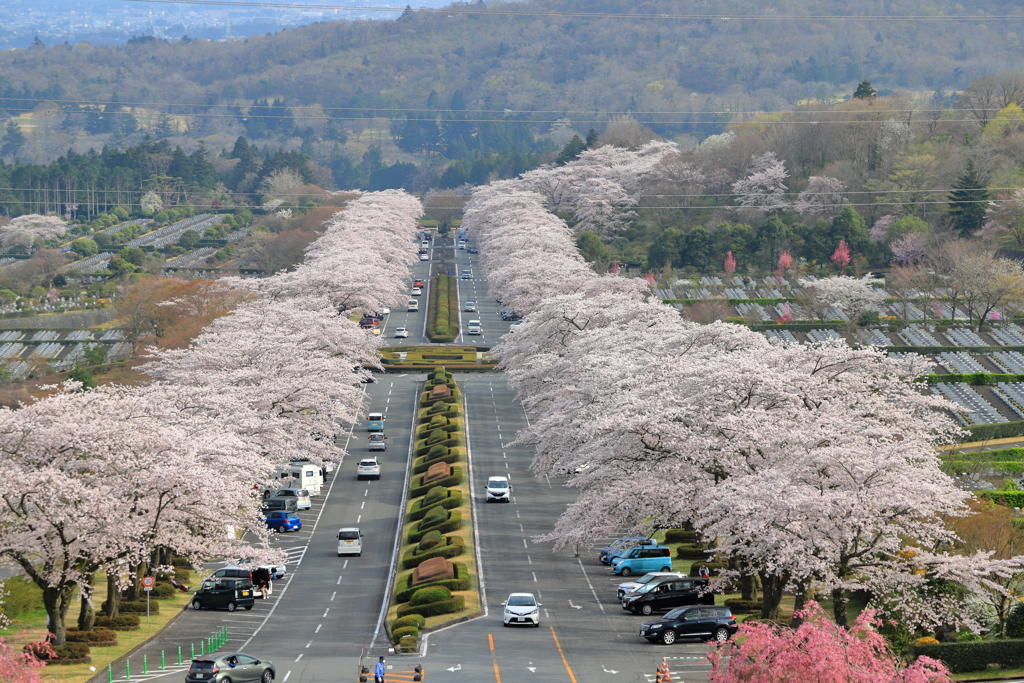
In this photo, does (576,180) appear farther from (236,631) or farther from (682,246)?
(236,631)

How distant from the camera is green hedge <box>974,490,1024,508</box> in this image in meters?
55.6

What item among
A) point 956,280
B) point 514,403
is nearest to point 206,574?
point 514,403

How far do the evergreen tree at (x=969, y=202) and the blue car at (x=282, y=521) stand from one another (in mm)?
94825

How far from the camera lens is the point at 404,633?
44875 millimetres

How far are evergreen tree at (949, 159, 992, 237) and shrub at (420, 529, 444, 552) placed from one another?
310 feet

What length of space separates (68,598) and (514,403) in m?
52.8

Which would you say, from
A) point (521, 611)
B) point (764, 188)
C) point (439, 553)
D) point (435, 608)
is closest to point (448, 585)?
point (435, 608)

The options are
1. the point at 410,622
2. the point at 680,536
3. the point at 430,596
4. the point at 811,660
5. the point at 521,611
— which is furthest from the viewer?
the point at 680,536

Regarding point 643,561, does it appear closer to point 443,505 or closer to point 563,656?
point 563,656

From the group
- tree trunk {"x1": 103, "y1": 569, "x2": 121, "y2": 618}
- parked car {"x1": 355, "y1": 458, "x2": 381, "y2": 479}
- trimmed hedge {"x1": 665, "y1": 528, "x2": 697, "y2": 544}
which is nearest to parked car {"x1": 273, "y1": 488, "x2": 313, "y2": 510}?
parked car {"x1": 355, "y1": 458, "x2": 381, "y2": 479}

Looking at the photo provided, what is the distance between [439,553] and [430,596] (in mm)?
7020

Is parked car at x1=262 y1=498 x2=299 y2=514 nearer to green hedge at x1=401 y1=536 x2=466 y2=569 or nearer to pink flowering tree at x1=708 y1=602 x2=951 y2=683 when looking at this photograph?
green hedge at x1=401 y1=536 x2=466 y2=569

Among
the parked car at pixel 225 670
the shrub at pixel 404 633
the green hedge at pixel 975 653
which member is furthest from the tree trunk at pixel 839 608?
the parked car at pixel 225 670

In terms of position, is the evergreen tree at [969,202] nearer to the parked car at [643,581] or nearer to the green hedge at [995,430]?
the green hedge at [995,430]
